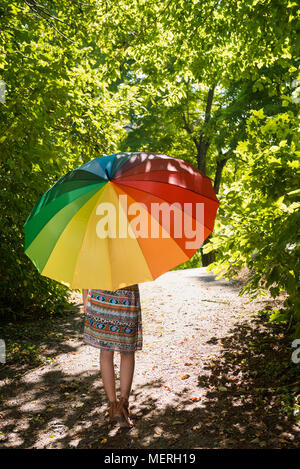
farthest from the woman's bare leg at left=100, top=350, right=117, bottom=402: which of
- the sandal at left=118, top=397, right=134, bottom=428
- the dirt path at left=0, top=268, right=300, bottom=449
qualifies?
the dirt path at left=0, top=268, right=300, bottom=449

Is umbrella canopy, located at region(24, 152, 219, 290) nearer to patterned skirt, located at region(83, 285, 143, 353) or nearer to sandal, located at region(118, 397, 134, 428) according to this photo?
patterned skirt, located at region(83, 285, 143, 353)

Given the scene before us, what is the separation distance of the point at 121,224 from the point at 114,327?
3.19ft

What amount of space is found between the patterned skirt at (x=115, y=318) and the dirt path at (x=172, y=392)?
2.51 feet

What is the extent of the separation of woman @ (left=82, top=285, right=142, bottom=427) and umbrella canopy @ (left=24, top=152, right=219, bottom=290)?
59cm

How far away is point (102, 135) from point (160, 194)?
412 centimetres

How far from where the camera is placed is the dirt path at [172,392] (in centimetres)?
309

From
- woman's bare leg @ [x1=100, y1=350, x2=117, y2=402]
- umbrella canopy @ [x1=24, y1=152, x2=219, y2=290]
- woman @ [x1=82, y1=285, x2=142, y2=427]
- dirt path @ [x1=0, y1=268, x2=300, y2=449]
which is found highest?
umbrella canopy @ [x1=24, y1=152, x2=219, y2=290]

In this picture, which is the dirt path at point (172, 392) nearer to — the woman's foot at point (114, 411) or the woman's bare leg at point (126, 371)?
the woman's foot at point (114, 411)

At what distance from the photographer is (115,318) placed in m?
3.06

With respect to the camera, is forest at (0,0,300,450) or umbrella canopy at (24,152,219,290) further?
forest at (0,0,300,450)

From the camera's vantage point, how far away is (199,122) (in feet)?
52.1

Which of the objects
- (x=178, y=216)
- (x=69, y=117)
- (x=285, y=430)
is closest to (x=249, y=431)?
(x=285, y=430)

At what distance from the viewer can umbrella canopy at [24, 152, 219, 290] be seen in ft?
8.15

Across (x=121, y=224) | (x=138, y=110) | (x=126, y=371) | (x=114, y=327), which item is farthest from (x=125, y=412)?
(x=138, y=110)
